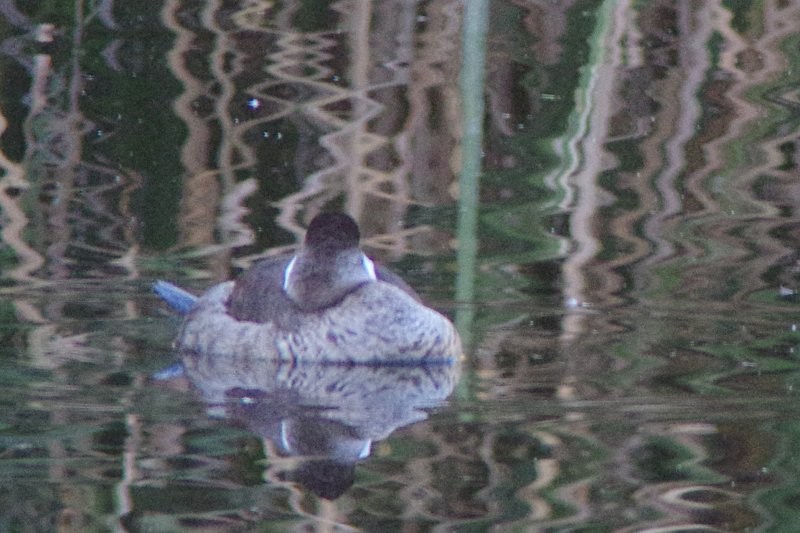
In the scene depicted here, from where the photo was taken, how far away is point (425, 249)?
30.3 ft

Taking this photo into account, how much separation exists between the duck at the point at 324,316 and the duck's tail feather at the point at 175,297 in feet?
0.72

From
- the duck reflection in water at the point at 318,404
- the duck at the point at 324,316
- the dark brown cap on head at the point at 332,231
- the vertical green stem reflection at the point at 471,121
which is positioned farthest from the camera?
the dark brown cap on head at the point at 332,231

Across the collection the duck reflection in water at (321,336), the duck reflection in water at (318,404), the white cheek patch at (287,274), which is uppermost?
the white cheek patch at (287,274)

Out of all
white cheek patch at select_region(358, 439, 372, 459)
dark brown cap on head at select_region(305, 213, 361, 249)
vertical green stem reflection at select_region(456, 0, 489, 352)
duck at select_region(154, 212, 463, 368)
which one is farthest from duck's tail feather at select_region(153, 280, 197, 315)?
white cheek patch at select_region(358, 439, 372, 459)

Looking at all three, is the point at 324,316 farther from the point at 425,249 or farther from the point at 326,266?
the point at 425,249

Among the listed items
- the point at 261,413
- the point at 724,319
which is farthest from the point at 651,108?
the point at 261,413

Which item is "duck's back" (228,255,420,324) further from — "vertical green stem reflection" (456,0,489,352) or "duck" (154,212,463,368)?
"vertical green stem reflection" (456,0,489,352)

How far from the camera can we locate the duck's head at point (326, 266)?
7.64 m

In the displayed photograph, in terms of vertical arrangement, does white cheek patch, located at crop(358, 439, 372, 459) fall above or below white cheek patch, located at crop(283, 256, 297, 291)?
below

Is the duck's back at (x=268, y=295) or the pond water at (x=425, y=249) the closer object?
the pond water at (x=425, y=249)

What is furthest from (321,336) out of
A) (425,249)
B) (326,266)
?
(425,249)

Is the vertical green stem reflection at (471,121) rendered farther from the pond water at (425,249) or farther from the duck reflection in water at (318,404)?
the duck reflection in water at (318,404)

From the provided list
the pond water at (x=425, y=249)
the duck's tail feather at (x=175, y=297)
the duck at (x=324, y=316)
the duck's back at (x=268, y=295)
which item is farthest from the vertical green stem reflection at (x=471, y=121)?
the duck's tail feather at (x=175, y=297)

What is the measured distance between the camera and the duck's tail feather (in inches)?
320
